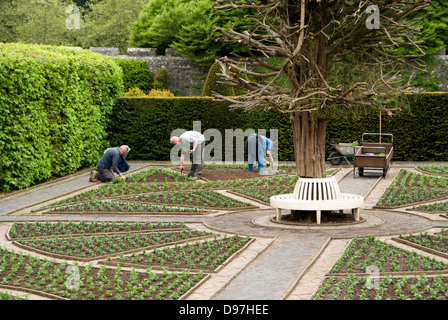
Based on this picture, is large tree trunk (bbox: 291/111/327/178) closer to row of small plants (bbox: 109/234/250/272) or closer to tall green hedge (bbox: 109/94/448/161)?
row of small plants (bbox: 109/234/250/272)

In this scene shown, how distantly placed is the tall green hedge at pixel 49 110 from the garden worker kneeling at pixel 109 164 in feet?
4.62

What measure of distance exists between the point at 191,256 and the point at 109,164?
8.19m

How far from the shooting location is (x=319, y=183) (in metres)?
10.4

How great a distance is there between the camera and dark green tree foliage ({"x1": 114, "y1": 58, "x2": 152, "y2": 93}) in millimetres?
32438

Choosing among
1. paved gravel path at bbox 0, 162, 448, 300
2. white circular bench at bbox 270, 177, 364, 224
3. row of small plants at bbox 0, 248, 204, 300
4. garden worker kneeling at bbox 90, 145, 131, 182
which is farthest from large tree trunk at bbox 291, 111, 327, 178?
garden worker kneeling at bbox 90, 145, 131, 182

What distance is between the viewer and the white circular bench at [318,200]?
10.3 m

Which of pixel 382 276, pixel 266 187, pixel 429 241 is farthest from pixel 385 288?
pixel 266 187

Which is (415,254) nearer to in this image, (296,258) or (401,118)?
(296,258)

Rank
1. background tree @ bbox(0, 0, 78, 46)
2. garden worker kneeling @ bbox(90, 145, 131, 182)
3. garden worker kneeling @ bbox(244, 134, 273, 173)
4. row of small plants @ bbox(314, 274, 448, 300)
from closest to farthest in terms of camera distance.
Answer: row of small plants @ bbox(314, 274, 448, 300) < garden worker kneeling @ bbox(90, 145, 131, 182) < garden worker kneeling @ bbox(244, 134, 273, 173) < background tree @ bbox(0, 0, 78, 46)

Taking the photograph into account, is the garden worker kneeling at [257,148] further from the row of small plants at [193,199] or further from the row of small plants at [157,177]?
the row of small plants at [193,199]

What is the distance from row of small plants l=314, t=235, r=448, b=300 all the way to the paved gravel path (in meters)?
0.45

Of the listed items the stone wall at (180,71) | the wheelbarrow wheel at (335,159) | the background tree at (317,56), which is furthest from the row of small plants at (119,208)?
the stone wall at (180,71)

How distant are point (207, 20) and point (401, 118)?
1616 cm

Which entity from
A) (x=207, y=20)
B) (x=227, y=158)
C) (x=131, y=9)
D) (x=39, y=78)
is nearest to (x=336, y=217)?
(x=39, y=78)
